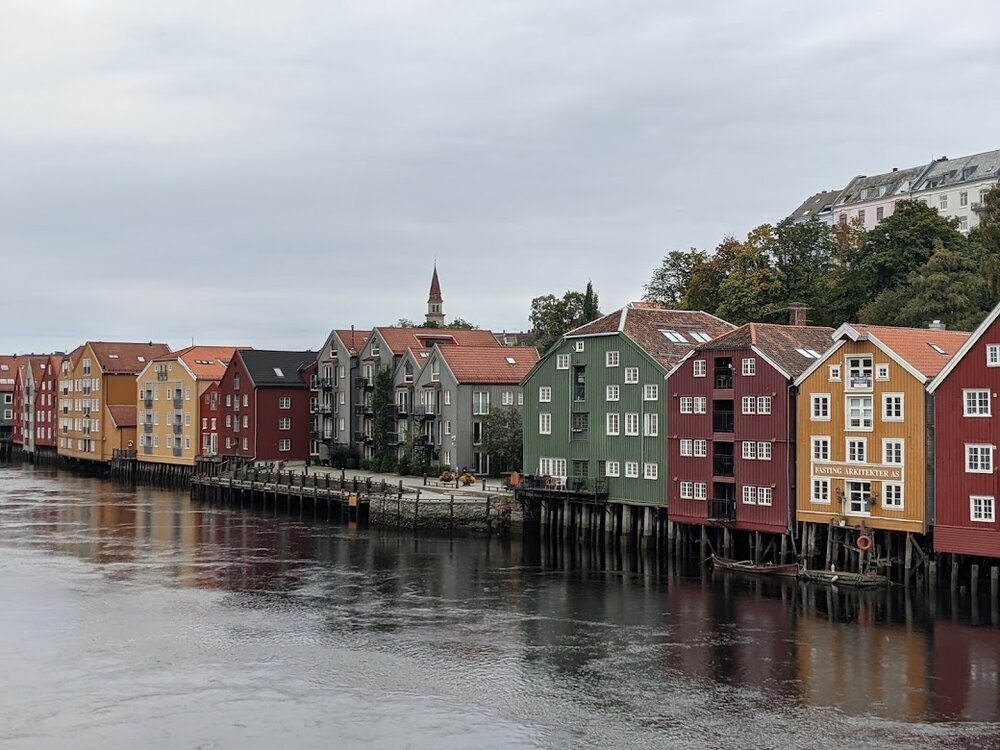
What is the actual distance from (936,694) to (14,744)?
23683mm

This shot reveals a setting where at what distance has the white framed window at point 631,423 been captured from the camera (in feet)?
204

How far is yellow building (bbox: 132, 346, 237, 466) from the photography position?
10594 centimetres

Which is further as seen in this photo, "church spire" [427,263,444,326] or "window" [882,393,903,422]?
"church spire" [427,263,444,326]

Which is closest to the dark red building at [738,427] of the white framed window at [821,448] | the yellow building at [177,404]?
the white framed window at [821,448]

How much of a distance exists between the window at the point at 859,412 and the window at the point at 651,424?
1181cm

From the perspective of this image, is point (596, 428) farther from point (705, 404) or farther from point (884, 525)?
point (884, 525)

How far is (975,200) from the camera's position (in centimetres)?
10869

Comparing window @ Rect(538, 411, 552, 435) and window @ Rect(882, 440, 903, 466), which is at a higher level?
window @ Rect(538, 411, 552, 435)

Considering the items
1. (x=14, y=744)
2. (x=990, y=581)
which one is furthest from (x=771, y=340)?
(x=14, y=744)

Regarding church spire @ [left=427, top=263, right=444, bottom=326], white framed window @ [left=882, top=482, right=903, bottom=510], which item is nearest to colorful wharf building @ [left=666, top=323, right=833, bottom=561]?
white framed window @ [left=882, top=482, right=903, bottom=510]

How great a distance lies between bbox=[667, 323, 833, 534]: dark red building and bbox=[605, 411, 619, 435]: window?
13.5 feet

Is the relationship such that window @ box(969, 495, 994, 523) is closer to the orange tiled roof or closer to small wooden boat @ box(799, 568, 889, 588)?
small wooden boat @ box(799, 568, 889, 588)

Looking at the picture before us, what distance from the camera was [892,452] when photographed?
162 ft

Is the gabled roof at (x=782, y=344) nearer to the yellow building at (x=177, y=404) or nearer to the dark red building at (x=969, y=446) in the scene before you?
the dark red building at (x=969, y=446)
